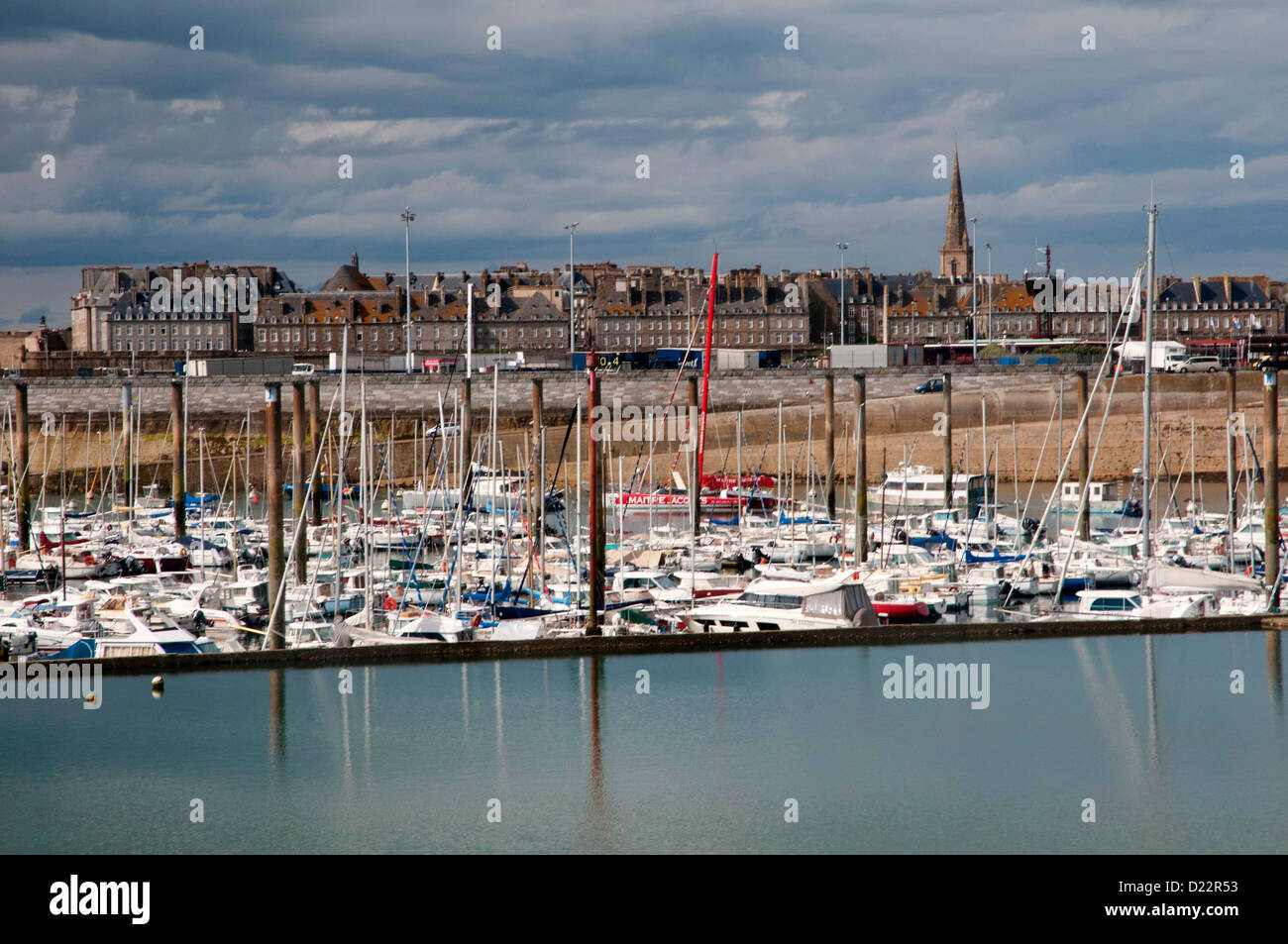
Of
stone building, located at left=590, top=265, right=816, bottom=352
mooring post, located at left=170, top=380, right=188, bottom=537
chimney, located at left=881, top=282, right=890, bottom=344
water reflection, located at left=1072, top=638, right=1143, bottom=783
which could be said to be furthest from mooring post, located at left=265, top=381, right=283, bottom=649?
chimney, located at left=881, top=282, right=890, bottom=344

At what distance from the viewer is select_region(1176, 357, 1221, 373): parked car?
80869 millimetres

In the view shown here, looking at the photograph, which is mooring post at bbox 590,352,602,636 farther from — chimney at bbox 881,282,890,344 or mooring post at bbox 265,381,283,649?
chimney at bbox 881,282,890,344

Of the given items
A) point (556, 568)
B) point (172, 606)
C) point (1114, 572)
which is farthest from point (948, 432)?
point (172, 606)

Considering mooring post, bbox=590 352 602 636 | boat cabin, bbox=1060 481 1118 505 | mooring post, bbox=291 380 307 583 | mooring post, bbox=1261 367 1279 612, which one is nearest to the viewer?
mooring post, bbox=590 352 602 636

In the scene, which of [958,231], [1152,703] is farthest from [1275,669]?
[958,231]

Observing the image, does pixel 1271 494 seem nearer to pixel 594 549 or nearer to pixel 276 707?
pixel 594 549

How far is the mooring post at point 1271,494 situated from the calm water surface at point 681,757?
5.04ft

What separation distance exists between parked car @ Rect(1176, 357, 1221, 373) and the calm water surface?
55.4 meters

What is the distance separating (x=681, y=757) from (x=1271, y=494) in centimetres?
1414

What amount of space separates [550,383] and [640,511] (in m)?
32.1

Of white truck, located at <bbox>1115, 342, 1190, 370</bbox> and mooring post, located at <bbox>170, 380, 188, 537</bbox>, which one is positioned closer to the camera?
mooring post, located at <bbox>170, 380, 188, 537</bbox>

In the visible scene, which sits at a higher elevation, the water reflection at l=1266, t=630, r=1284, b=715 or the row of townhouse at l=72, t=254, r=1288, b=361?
the row of townhouse at l=72, t=254, r=1288, b=361

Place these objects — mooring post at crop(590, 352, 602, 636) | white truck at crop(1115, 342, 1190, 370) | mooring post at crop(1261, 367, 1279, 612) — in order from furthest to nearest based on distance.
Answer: white truck at crop(1115, 342, 1190, 370), mooring post at crop(1261, 367, 1279, 612), mooring post at crop(590, 352, 602, 636)
